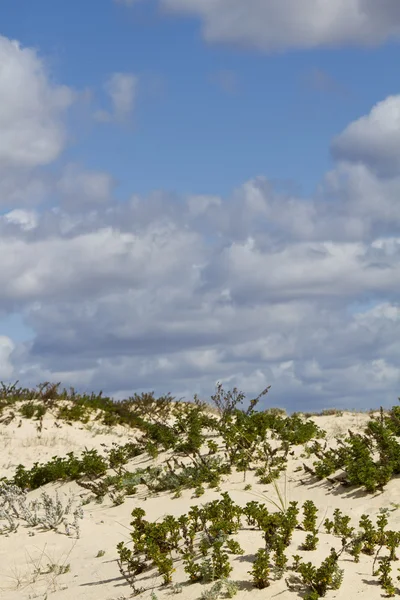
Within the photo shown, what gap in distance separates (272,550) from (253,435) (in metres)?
6.83

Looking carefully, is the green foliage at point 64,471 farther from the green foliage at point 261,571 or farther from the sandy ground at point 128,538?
the green foliage at point 261,571

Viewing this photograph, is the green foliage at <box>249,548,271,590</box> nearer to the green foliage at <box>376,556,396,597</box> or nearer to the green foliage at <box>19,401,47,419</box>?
the green foliage at <box>376,556,396,597</box>

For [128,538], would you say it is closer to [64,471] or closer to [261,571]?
[261,571]

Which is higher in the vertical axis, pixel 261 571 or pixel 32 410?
pixel 32 410

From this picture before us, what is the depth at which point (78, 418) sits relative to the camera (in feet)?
81.6

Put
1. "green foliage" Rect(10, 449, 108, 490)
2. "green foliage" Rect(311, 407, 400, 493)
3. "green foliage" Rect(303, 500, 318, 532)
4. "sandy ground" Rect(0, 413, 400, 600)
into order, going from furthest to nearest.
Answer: "green foliage" Rect(10, 449, 108, 490) < "green foliage" Rect(311, 407, 400, 493) < "green foliage" Rect(303, 500, 318, 532) < "sandy ground" Rect(0, 413, 400, 600)

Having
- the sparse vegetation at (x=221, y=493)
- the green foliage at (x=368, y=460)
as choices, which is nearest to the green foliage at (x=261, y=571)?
the sparse vegetation at (x=221, y=493)

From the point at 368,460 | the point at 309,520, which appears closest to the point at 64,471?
the point at 368,460

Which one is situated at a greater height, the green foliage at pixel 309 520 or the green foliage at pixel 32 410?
the green foliage at pixel 32 410

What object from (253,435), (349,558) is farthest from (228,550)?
(253,435)

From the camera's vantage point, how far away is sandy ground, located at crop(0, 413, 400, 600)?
9.09 meters

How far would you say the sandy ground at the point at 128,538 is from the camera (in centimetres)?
909

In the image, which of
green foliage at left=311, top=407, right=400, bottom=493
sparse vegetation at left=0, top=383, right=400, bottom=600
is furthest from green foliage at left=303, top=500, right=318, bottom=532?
green foliage at left=311, top=407, right=400, bottom=493

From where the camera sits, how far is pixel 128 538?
12414mm
